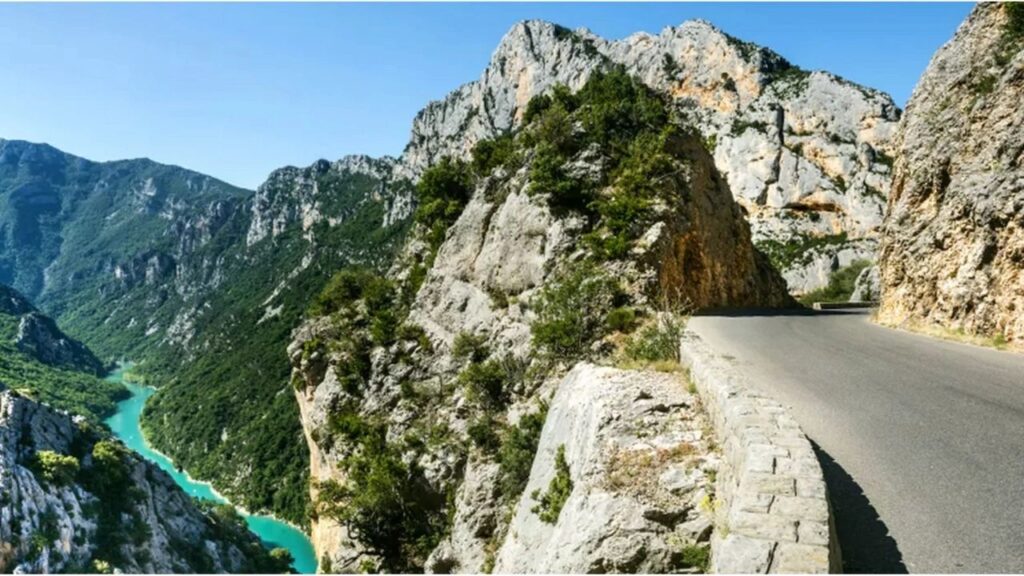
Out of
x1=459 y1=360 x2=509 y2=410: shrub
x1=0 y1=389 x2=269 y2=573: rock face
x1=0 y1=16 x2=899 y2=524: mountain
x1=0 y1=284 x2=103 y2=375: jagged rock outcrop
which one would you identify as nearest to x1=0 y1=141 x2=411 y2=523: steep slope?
x1=0 y1=16 x2=899 y2=524: mountain

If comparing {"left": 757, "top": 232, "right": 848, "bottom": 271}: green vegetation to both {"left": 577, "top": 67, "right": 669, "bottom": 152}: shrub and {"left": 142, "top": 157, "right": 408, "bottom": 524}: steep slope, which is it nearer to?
{"left": 577, "top": 67, "right": 669, "bottom": 152}: shrub

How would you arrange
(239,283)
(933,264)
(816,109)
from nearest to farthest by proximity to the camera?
(933,264) → (816,109) → (239,283)

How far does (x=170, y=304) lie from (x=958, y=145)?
225 metres

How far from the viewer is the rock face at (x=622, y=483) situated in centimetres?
640

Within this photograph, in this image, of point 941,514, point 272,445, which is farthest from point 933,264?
point 272,445

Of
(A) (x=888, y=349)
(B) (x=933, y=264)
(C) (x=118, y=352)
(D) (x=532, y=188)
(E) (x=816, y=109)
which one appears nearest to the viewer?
(A) (x=888, y=349)

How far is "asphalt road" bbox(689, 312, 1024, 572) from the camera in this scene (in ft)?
16.3

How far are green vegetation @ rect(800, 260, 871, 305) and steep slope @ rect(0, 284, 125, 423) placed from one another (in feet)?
397

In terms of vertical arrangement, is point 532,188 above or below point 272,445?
above

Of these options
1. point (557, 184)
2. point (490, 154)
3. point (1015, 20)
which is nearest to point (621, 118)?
point (557, 184)

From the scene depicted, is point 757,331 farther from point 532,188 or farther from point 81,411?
point 81,411

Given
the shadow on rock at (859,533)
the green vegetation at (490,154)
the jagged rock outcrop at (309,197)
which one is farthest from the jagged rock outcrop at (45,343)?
the shadow on rock at (859,533)

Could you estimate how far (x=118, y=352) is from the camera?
191375 mm

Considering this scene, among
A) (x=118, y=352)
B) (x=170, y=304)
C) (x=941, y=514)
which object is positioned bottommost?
(x=118, y=352)
